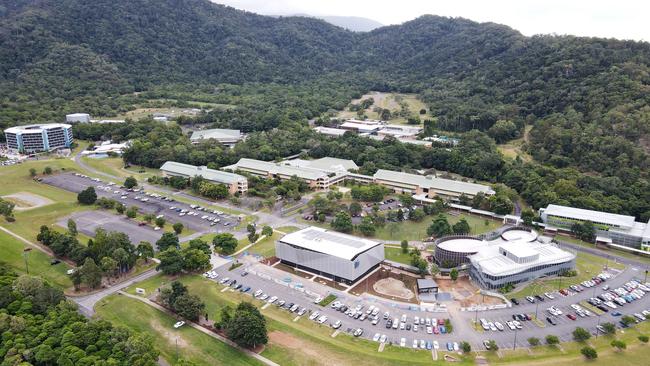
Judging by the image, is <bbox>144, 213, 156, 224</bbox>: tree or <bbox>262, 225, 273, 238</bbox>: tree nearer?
<bbox>262, 225, 273, 238</bbox>: tree

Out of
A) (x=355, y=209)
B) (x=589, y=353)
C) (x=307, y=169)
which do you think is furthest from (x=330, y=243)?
(x=307, y=169)

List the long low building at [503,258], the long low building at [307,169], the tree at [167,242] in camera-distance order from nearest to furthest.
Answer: the long low building at [503,258]
the tree at [167,242]
the long low building at [307,169]

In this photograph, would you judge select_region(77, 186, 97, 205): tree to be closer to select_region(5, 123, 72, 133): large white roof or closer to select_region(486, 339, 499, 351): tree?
select_region(5, 123, 72, 133): large white roof

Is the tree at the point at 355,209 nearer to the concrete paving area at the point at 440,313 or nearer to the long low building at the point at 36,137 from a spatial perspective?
the concrete paving area at the point at 440,313

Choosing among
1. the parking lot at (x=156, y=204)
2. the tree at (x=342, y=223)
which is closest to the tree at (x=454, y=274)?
the tree at (x=342, y=223)

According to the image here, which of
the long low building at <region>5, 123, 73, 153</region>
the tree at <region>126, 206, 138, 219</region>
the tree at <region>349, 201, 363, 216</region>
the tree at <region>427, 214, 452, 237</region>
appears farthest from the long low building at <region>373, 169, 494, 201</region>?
the long low building at <region>5, 123, 73, 153</region>
